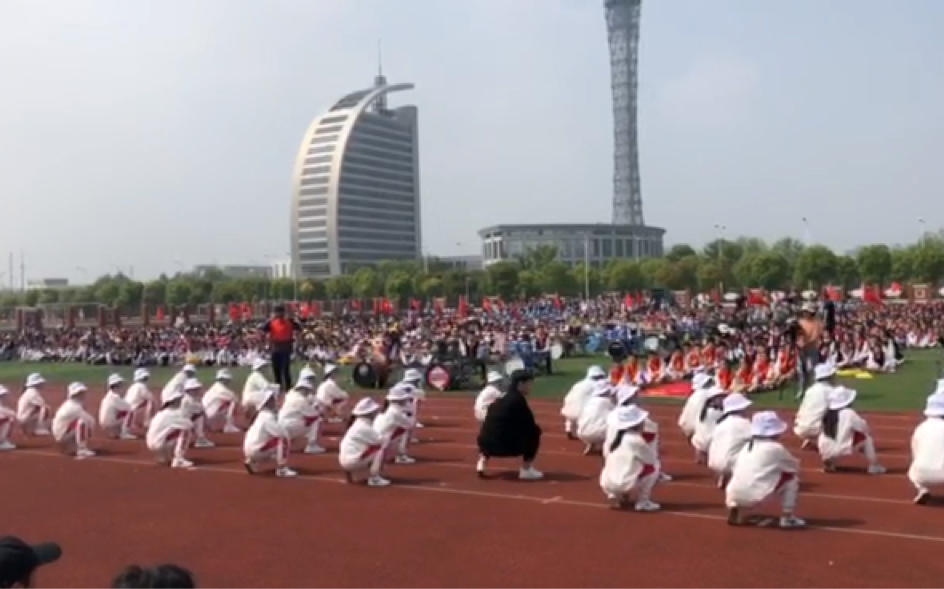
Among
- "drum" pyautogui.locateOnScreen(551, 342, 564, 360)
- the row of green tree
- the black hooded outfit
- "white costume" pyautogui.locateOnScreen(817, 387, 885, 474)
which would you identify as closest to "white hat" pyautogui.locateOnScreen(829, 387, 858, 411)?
"white costume" pyautogui.locateOnScreen(817, 387, 885, 474)

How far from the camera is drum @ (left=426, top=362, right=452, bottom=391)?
25750 mm

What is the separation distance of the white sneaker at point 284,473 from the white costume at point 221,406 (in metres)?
4.46

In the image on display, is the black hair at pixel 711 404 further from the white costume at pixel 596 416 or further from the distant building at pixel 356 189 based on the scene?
the distant building at pixel 356 189

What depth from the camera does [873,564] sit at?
8.64 metres

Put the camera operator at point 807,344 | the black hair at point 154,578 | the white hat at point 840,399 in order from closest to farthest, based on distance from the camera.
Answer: the black hair at point 154,578, the white hat at point 840,399, the camera operator at point 807,344

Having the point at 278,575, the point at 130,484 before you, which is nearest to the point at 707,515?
the point at 278,575

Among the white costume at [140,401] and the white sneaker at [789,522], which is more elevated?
the white costume at [140,401]

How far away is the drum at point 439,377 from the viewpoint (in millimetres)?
25750

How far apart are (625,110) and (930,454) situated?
15747cm

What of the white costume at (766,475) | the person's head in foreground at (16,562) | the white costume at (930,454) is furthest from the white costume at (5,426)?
the person's head in foreground at (16,562)

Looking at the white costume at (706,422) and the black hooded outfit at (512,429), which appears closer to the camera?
the black hooded outfit at (512,429)

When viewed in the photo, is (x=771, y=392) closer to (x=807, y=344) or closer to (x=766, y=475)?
(x=807, y=344)

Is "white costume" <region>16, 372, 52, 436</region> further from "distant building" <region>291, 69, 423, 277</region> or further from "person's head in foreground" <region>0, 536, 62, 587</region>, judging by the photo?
"distant building" <region>291, 69, 423, 277</region>

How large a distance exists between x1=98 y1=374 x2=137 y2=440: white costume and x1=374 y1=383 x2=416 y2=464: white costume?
5.92 metres
